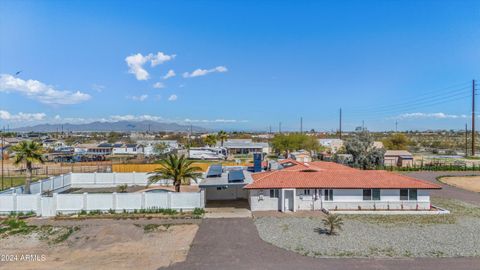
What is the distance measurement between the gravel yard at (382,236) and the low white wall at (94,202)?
6343 millimetres

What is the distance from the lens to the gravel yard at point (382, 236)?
58.1 ft

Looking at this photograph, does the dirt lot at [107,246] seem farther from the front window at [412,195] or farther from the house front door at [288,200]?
the front window at [412,195]

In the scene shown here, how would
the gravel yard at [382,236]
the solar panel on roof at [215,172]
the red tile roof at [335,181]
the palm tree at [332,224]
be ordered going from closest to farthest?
the gravel yard at [382,236] < the palm tree at [332,224] < the red tile roof at [335,181] < the solar panel on roof at [215,172]

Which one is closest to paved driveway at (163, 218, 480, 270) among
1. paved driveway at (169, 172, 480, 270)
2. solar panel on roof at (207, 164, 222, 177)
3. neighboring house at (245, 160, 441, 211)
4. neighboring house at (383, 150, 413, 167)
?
paved driveway at (169, 172, 480, 270)

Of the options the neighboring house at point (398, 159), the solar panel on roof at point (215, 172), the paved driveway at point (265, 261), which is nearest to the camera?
the paved driveway at point (265, 261)

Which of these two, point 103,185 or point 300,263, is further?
point 103,185

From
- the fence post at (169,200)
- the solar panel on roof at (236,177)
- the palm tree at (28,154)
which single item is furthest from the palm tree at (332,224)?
the palm tree at (28,154)

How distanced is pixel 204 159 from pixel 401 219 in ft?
164

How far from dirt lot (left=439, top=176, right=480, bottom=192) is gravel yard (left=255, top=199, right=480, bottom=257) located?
16.6 metres

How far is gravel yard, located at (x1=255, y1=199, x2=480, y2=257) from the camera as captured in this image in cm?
1772

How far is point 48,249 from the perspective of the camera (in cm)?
1841

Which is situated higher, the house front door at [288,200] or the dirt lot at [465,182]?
the house front door at [288,200]

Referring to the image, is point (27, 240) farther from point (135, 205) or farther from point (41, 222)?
point (135, 205)

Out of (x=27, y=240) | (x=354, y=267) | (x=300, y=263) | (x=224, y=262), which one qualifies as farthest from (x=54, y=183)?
(x=354, y=267)
